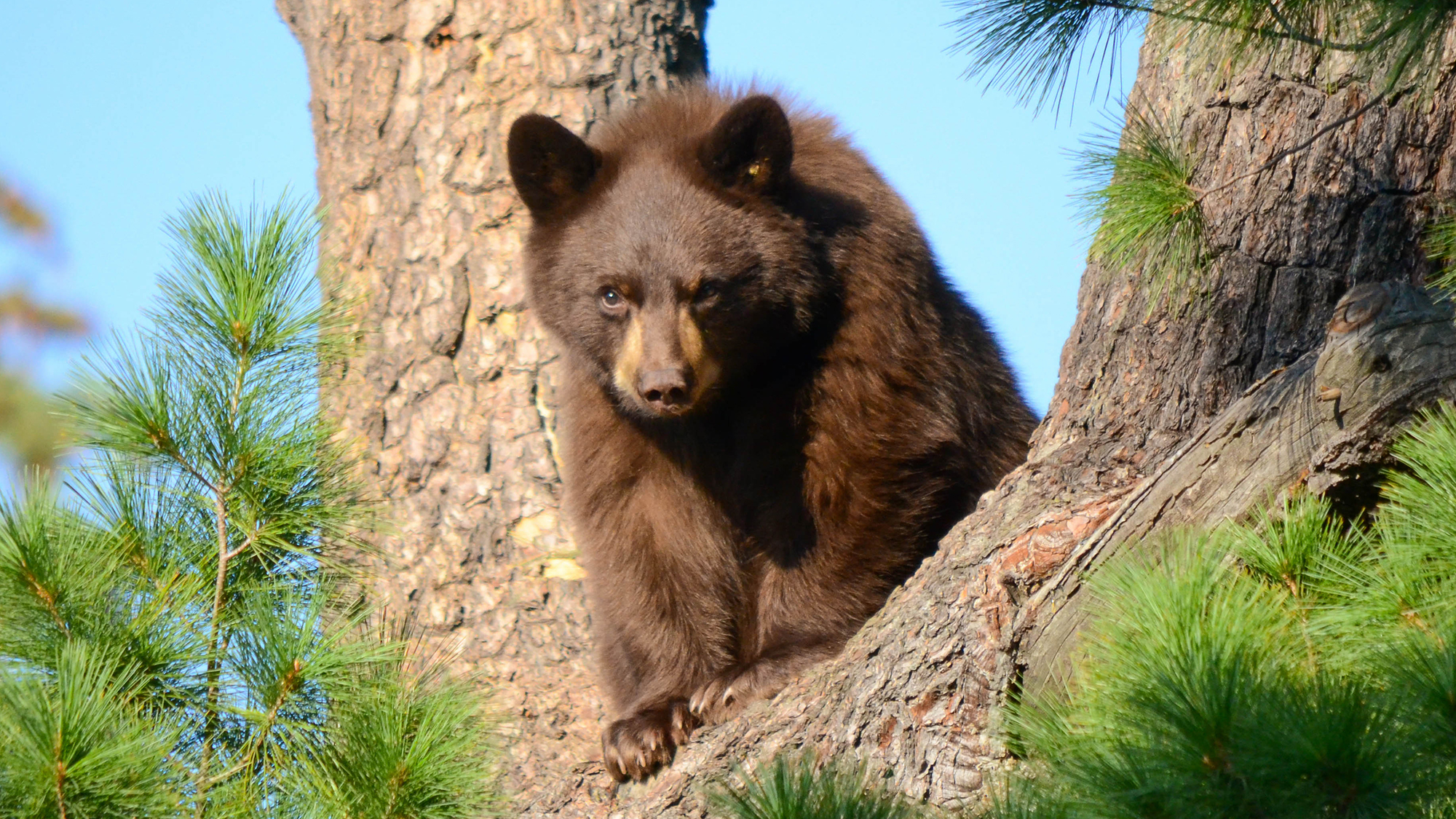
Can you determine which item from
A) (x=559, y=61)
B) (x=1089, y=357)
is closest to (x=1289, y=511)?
(x=1089, y=357)

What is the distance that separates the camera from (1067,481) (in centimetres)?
380

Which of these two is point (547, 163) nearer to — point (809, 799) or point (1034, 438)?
point (1034, 438)

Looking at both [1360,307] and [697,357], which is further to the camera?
[697,357]

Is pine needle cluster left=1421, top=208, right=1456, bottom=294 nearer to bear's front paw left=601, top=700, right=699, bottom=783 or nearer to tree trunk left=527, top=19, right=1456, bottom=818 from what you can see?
tree trunk left=527, top=19, right=1456, bottom=818

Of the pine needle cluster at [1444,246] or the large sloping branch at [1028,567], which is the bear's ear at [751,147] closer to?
the large sloping branch at [1028,567]

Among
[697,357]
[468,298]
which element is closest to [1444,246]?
[697,357]

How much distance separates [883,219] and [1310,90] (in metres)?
1.78

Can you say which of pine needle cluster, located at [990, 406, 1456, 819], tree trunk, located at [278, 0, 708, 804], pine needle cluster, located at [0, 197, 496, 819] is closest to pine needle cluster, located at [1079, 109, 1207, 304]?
pine needle cluster, located at [990, 406, 1456, 819]

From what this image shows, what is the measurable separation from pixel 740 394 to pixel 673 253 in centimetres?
65

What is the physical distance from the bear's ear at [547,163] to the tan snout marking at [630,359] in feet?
2.39

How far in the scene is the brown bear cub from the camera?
4977mm

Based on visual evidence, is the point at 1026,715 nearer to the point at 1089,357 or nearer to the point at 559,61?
the point at 1089,357

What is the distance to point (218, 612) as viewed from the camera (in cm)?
374

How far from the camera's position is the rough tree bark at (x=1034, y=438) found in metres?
3.11
